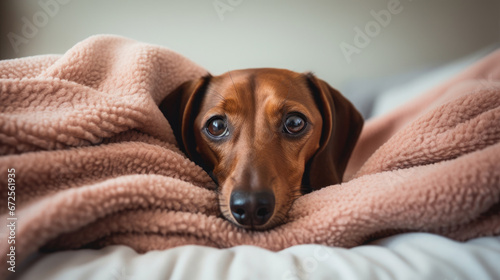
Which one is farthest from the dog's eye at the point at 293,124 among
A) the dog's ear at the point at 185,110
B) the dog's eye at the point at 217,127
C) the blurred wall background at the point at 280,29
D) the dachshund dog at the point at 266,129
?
the blurred wall background at the point at 280,29

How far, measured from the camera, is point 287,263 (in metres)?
0.71

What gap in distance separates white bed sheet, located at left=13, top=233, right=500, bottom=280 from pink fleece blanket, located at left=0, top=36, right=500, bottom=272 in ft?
0.17

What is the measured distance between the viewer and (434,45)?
3.03 metres

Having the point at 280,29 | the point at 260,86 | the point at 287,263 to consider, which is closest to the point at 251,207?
the point at 287,263

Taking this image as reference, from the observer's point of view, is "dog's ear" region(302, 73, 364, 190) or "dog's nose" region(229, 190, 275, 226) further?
"dog's ear" region(302, 73, 364, 190)

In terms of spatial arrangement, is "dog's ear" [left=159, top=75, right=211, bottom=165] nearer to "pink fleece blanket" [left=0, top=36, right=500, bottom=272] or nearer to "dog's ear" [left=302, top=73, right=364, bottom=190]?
"pink fleece blanket" [left=0, top=36, right=500, bottom=272]

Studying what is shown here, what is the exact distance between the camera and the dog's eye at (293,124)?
1374 mm

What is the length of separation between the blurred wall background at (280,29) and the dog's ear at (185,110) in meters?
1.47

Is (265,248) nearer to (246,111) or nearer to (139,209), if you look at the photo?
(139,209)

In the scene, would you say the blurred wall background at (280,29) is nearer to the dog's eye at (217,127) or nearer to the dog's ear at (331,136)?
the dog's ear at (331,136)

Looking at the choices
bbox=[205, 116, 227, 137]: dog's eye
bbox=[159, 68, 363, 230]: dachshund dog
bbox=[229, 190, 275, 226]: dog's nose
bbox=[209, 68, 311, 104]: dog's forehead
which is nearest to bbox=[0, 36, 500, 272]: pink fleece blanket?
bbox=[229, 190, 275, 226]: dog's nose

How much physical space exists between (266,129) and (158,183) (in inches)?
23.3

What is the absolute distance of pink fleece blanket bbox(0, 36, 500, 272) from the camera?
74 cm

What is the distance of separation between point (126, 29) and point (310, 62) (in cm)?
171
